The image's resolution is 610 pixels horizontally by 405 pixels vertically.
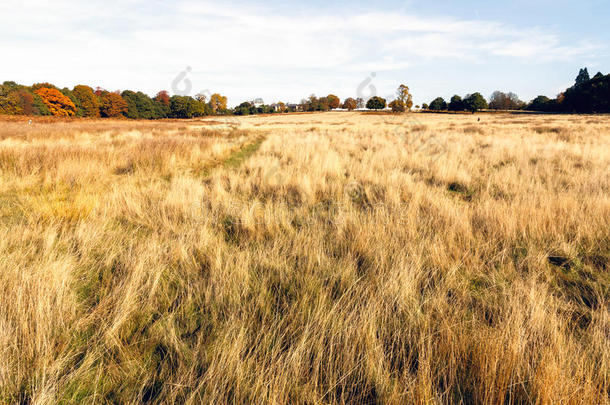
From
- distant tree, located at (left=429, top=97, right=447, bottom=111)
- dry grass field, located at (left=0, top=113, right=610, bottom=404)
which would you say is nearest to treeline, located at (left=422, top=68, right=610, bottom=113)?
distant tree, located at (left=429, top=97, right=447, bottom=111)

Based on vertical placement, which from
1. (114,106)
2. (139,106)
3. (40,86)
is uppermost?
(40,86)

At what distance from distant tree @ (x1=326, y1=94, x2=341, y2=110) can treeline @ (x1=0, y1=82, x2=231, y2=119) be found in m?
46.6

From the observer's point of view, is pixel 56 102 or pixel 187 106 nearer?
pixel 56 102

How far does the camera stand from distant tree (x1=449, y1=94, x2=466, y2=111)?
268 ft

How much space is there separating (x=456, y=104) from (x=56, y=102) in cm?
11446

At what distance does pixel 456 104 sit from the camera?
8325 cm

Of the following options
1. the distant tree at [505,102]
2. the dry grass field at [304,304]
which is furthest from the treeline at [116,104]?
the dry grass field at [304,304]

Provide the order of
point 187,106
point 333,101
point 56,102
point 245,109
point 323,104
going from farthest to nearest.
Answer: point 333,101 < point 323,104 < point 245,109 < point 187,106 < point 56,102

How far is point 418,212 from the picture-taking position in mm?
3463

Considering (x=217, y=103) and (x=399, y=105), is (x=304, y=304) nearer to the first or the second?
(x=399, y=105)

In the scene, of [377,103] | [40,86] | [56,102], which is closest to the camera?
[56,102]

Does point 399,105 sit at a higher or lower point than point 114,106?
lower

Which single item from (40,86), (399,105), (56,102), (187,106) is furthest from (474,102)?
(40,86)

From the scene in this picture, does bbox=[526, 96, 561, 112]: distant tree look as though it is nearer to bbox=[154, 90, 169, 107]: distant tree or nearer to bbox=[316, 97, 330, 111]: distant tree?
bbox=[316, 97, 330, 111]: distant tree
